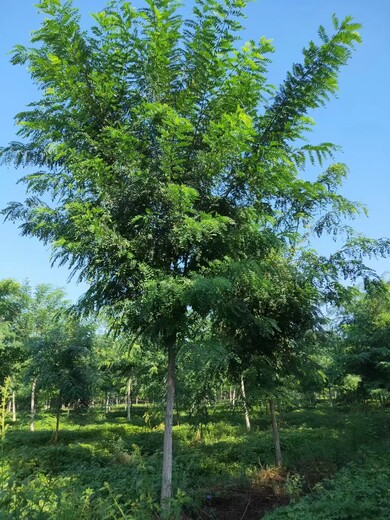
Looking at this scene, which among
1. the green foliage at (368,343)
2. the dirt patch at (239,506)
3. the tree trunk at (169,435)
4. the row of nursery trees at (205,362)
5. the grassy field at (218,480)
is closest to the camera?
the grassy field at (218,480)

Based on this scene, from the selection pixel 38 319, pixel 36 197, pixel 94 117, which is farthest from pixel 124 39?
pixel 38 319

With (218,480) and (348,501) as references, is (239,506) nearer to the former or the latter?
(218,480)

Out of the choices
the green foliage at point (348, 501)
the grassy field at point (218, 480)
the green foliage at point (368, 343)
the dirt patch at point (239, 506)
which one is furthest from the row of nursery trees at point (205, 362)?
the green foliage at point (348, 501)

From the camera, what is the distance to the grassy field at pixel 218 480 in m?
2.94

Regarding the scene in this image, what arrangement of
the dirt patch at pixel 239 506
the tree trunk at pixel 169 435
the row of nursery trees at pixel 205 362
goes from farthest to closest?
1. the row of nursery trees at pixel 205 362
2. the dirt patch at pixel 239 506
3. the tree trunk at pixel 169 435

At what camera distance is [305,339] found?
897 centimetres

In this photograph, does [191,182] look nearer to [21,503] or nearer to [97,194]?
[97,194]

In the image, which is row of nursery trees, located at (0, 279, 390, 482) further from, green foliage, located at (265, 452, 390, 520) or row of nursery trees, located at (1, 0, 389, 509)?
green foliage, located at (265, 452, 390, 520)

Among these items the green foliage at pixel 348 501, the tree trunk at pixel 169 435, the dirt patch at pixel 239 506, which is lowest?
the dirt patch at pixel 239 506

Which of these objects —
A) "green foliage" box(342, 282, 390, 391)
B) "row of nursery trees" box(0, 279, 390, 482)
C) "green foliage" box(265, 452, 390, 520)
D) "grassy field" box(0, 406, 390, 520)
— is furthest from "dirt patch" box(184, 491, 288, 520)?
"green foliage" box(342, 282, 390, 391)

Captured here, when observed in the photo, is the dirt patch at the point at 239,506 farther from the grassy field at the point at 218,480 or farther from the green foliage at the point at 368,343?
the green foliage at the point at 368,343

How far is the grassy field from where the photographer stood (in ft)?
9.64

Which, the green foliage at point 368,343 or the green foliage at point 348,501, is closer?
the green foliage at point 348,501

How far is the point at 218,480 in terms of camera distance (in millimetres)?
8039
